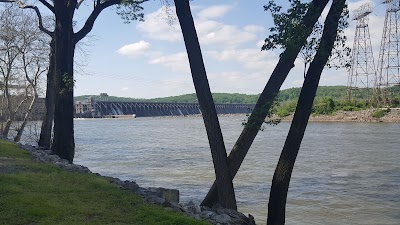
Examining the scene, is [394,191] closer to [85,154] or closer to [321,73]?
[321,73]

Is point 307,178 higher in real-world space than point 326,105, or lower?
lower

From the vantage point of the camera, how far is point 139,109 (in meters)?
170

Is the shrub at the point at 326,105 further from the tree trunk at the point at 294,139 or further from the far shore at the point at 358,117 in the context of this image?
the tree trunk at the point at 294,139

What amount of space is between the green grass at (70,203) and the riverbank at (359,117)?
244 ft

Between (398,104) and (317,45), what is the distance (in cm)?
8988

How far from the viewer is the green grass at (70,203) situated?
6484 millimetres

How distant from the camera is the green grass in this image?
6484 mm

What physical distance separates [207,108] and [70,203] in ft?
10.4

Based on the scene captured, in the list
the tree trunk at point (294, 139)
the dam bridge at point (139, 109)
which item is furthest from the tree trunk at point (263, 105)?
the dam bridge at point (139, 109)

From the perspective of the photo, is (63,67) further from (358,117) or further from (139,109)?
(139,109)

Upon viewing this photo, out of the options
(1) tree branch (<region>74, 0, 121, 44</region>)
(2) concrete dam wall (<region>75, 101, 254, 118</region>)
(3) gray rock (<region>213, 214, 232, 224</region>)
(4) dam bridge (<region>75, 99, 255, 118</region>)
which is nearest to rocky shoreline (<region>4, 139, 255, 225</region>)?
(3) gray rock (<region>213, 214, 232, 224</region>)

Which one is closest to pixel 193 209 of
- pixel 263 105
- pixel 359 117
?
pixel 263 105

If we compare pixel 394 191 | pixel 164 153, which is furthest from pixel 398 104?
pixel 394 191

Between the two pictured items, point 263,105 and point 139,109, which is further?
point 139,109
